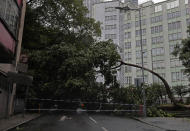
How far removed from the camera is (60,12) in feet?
90.2

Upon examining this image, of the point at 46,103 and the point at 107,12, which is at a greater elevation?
the point at 107,12

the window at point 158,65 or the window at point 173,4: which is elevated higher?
the window at point 173,4

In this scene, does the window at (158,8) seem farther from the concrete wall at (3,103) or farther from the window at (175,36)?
the concrete wall at (3,103)

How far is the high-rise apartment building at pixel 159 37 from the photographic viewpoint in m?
57.2

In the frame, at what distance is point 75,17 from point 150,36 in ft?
132

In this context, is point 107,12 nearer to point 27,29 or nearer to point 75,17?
point 75,17

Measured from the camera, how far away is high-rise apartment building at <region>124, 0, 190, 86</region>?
57188 mm

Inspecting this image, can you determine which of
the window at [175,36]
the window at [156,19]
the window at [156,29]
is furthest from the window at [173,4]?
the window at [175,36]

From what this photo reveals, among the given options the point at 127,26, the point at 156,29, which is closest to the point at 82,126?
the point at 156,29

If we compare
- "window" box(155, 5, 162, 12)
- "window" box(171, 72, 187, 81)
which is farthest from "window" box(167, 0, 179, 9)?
"window" box(171, 72, 187, 81)

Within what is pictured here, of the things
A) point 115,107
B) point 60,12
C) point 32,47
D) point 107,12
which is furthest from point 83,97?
point 107,12

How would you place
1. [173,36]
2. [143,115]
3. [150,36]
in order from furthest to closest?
[150,36]
[173,36]
[143,115]

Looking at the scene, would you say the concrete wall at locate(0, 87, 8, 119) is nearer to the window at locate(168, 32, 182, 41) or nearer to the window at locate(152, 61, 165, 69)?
the window at locate(152, 61, 165, 69)

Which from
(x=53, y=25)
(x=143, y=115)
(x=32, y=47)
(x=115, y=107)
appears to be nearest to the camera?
(x=143, y=115)
